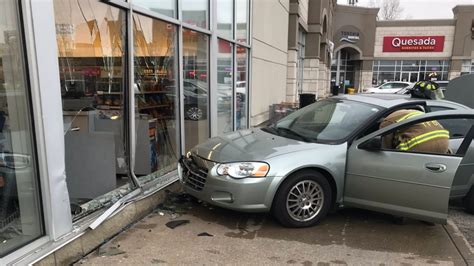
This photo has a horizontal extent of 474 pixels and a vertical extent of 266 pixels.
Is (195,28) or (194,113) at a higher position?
(195,28)

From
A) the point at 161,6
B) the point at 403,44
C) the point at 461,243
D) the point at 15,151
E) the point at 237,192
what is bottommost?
the point at 461,243

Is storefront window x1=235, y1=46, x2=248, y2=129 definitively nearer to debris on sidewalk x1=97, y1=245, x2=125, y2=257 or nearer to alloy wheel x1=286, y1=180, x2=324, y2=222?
alloy wheel x1=286, y1=180, x2=324, y2=222

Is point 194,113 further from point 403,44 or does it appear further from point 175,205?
point 403,44

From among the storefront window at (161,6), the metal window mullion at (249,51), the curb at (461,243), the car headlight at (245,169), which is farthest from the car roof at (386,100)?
the metal window mullion at (249,51)

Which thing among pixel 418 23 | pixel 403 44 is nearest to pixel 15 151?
pixel 403 44

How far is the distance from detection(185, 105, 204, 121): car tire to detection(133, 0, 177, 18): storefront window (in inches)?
64.1

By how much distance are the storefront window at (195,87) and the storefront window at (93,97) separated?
153 cm

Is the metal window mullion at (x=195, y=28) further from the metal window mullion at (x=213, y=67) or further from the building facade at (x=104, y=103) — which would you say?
the metal window mullion at (x=213, y=67)

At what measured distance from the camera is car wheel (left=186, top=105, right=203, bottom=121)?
6.88m

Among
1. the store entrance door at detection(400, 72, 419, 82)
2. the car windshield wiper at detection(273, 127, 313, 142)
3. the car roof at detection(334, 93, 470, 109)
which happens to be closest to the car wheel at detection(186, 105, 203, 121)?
the car windshield wiper at detection(273, 127, 313, 142)

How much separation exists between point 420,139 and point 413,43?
140 feet

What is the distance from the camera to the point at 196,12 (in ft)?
22.6

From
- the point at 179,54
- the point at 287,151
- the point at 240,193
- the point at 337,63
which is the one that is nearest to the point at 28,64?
the point at 240,193

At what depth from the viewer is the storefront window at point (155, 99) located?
18.6 feet
